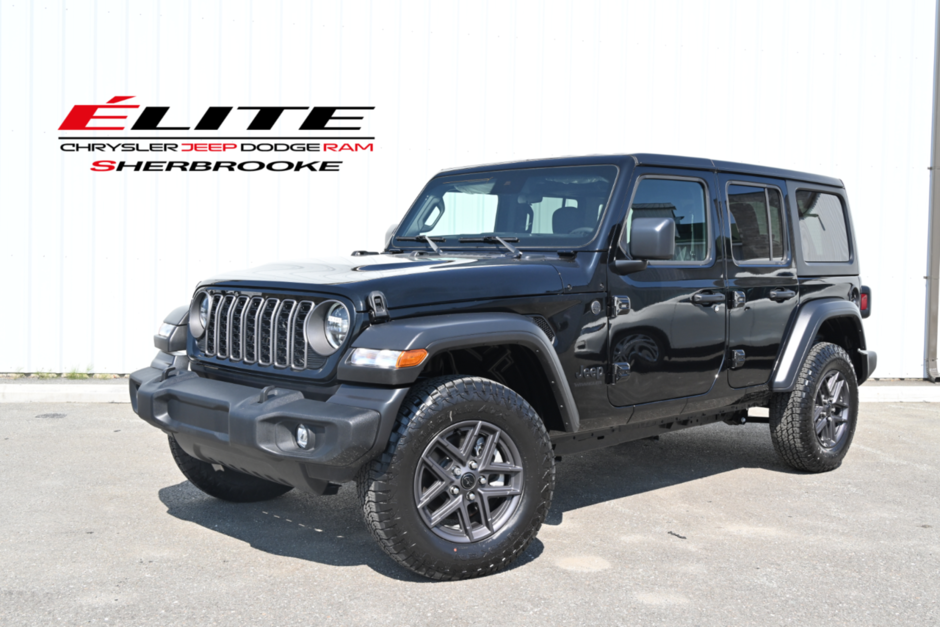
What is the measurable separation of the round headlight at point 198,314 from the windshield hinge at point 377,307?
3.80 ft

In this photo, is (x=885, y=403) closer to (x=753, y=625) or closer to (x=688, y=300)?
(x=688, y=300)

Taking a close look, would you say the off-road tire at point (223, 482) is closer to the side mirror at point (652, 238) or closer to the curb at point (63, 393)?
the side mirror at point (652, 238)

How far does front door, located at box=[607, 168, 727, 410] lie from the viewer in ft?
14.3

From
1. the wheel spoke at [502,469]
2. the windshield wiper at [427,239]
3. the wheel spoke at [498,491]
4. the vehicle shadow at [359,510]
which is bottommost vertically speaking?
the vehicle shadow at [359,510]

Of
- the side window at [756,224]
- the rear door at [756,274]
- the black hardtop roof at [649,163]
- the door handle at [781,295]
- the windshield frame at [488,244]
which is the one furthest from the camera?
the door handle at [781,295]

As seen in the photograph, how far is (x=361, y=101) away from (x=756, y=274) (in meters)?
5.45

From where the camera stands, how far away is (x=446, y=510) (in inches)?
143

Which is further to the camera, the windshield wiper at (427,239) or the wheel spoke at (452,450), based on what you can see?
the windshield wiper at (427,239)

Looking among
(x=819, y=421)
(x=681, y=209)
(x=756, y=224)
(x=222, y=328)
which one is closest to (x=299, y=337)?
(x=222, y=328)

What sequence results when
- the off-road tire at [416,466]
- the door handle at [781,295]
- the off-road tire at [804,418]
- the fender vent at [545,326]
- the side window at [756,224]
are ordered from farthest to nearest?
the off-road tire at [804,418] → the door handle at [781,295] → the side window at [756,224] → the fender vent at [545,326] → the off-road tire at [416,466]

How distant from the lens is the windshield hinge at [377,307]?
3.52m

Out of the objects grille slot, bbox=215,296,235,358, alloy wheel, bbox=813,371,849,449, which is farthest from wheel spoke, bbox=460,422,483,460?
alloy wheel, bbox=813,371,849,449

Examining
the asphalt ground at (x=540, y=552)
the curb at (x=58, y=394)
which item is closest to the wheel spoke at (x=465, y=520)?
the asphalt ground at (x=540, y=552)

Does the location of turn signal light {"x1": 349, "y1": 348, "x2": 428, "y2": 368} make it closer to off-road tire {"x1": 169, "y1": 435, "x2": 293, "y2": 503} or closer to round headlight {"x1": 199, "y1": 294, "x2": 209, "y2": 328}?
round headlight {"x1": 199, "y1": 294, "x2": 209, "y2": 328}
